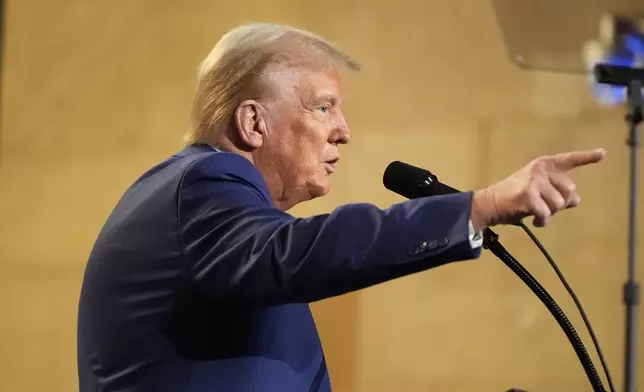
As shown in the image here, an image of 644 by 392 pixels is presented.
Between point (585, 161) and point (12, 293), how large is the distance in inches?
72.5

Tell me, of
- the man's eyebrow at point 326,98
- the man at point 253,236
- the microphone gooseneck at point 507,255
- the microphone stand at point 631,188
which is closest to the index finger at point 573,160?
the man at point 253,236

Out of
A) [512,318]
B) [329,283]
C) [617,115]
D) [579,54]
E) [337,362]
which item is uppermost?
[579,54]

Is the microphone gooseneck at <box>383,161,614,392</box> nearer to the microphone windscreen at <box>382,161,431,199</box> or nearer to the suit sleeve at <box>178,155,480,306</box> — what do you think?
the microphone windscreen at <box>382,161,431,199</box>

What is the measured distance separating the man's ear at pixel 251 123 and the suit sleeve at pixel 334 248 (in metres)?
0.27

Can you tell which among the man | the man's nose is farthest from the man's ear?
the man's nose

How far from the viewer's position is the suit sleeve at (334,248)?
2.02ft

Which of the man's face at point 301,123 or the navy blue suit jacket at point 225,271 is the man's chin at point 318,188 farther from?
the navy blue suit jacket at point 225,271

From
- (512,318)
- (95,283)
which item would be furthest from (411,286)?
(95,283)

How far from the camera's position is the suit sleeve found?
0.62 m

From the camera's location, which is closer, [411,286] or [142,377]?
[142,377]

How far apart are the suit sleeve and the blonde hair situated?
0.31 meters

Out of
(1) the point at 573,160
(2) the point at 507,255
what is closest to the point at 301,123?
(2) the point at 507,255

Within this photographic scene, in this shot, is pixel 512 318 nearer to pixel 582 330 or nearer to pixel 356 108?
pixel 582 330

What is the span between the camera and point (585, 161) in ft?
1.96
